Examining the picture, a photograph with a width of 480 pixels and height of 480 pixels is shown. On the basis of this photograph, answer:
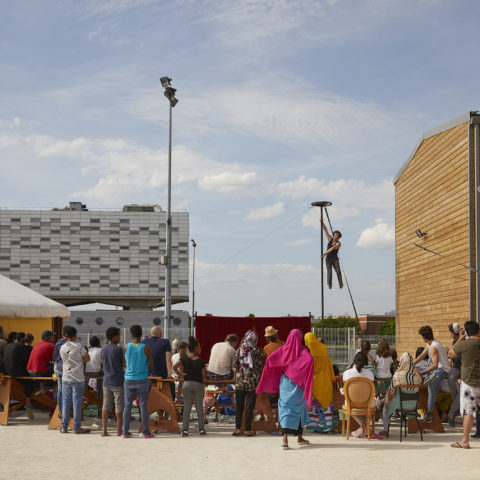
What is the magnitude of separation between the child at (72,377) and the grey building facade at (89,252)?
9708 centimetres

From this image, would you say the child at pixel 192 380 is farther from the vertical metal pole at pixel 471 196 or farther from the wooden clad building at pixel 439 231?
the vertical metal pole at pixel 471 196

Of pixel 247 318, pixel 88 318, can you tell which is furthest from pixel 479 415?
pixel 88 318

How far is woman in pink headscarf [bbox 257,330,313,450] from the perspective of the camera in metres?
9.88

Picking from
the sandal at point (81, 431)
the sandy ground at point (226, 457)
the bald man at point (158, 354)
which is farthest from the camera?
the bald man at point (158, 354)

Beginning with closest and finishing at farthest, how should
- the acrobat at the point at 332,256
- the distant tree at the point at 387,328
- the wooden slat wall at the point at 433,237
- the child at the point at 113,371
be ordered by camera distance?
the child at the point at 113,371 < the acrobat at the point at 332,256 < the wooden slat wall at the point at 433,237 < the distant tree at the point at 387,328

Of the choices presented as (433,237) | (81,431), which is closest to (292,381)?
(81,431)

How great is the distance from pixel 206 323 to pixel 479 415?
9979mm

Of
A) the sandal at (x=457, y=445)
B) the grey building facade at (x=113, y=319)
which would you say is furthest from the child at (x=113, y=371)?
the grey building facade at (x=113, y=319)

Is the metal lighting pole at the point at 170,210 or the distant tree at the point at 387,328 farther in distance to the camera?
the distant tree at the point at 387,328

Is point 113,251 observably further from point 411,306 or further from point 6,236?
point 411,306

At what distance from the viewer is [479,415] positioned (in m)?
10.9

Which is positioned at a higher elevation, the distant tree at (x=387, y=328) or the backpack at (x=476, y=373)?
the backpack at (x=476, y=373)

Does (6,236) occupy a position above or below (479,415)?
above

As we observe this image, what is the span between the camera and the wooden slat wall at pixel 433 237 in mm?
20203
